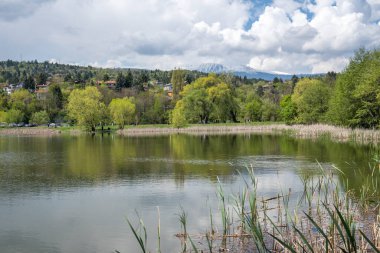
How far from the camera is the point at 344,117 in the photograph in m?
52.7

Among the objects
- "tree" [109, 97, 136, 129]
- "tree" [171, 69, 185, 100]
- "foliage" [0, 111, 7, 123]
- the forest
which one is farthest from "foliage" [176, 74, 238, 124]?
"foliage" [0, 111, 7, 123]

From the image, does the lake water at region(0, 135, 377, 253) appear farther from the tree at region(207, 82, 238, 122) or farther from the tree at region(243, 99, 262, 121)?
the tree at region(243, 99, 262, 121)

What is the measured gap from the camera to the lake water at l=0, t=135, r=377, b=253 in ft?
41.6

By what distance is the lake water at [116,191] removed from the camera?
12685mm

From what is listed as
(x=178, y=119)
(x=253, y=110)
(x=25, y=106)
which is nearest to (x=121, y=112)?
(x=178, y=119)

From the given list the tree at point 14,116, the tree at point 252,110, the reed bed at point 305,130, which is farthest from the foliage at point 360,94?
the tree at point 14,116

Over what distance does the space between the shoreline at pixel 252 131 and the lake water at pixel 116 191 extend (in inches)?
450

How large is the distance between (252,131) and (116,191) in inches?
2422

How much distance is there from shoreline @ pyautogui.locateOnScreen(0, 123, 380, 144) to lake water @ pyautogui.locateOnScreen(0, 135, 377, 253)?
1143 centimetres

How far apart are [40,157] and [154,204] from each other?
23056 mm

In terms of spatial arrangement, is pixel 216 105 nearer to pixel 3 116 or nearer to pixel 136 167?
pixel 3 116

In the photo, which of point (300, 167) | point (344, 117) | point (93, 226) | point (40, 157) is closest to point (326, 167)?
point (300, 167)

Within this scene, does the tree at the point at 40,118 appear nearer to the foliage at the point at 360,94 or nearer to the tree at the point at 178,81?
the tree at the point at 178,81

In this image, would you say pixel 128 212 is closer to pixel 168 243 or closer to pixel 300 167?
pixel 168 243
